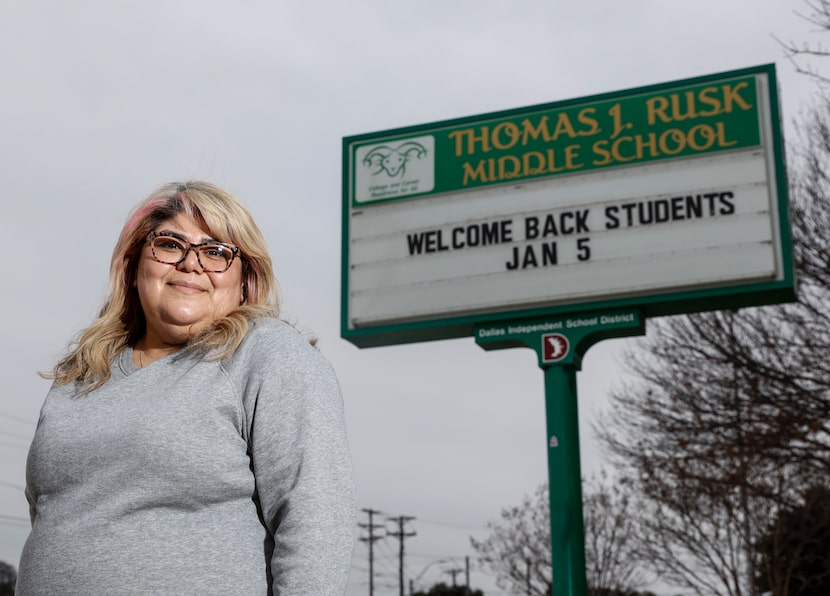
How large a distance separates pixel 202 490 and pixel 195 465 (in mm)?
47

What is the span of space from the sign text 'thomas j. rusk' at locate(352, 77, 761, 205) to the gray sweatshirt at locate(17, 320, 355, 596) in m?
7.86

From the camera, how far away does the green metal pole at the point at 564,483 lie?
889cm

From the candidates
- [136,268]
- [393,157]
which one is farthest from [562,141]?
[136,268]

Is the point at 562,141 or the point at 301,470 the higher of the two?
the point at 562,141

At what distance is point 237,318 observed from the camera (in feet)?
7.48

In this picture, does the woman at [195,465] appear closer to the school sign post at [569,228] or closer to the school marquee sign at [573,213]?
the school sign post at [569,228]

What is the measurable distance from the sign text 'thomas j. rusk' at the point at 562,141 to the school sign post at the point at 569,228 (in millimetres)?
14

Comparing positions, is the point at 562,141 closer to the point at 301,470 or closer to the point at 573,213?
the point at 573,213

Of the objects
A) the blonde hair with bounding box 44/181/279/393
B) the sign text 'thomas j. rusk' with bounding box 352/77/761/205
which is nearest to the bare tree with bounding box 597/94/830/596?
the sign text 'thomas j. rusk' with bounding box 352/77/761/205

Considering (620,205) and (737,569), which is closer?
(620,205)

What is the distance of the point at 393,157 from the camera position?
34.4 ft

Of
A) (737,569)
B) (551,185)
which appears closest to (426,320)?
(551,185)

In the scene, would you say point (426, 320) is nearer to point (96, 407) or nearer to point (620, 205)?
point (620, 205)

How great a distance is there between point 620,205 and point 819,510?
437 inches
